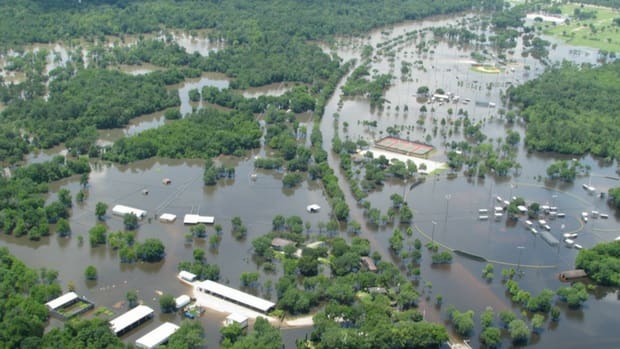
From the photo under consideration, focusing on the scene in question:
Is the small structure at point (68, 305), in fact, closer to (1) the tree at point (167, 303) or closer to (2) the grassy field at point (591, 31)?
(1) the tree at point (167, 303)

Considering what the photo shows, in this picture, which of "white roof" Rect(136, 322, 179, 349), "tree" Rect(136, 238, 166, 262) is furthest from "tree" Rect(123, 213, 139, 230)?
"white roof" Rect(136, 322, 179, 349)

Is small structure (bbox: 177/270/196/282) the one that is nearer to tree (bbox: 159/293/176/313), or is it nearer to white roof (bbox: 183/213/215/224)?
tree (bbox: 159/293/176/313)

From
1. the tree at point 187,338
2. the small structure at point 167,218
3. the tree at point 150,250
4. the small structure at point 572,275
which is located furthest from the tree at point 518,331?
the small structure at point 167,218

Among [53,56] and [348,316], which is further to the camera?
[53,56]

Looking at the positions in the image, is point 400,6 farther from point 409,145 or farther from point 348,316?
point 348,316

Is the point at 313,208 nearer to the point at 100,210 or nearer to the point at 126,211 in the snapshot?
the point at 126,211

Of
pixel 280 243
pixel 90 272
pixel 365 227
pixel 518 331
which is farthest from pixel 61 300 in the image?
pixel 518 331

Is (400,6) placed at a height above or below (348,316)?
above

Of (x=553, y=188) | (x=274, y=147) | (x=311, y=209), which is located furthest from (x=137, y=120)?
(x=553, y=188)
